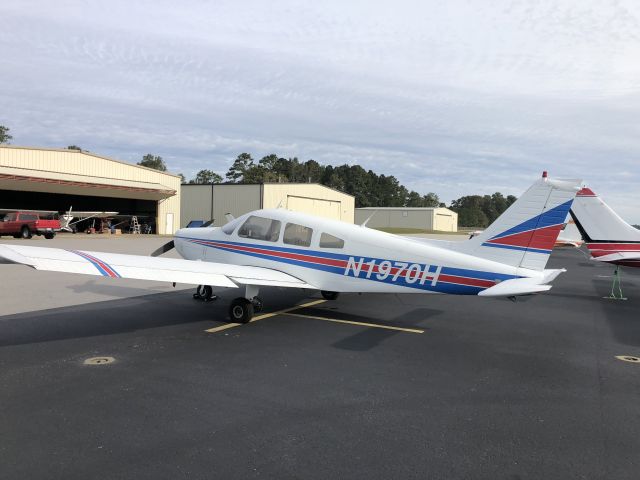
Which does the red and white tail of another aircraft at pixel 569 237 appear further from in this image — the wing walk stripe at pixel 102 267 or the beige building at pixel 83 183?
the beige building at pixel 83 183

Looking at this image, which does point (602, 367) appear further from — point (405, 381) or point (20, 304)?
point (20, 304)

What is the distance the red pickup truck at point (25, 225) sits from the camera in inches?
1230

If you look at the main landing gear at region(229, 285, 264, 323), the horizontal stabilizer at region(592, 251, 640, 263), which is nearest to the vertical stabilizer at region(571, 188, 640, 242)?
the horizontal stabilizer at region(592, 251, 640, 263)

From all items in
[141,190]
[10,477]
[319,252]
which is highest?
[141,190]

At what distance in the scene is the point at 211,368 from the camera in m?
6.10

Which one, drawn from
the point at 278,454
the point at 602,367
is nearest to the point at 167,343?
the point at 278,454

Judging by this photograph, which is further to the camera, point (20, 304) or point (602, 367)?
point (20, 304)

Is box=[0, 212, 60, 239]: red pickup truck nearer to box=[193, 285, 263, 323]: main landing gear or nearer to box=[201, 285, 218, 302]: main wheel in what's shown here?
box=[201, 285, 218, 302]: main wheel

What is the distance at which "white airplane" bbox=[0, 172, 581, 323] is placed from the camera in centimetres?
758

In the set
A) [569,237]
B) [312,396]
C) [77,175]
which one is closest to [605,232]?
[312,396]

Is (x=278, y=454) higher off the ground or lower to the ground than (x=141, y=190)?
lower

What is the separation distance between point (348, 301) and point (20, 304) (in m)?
7.28

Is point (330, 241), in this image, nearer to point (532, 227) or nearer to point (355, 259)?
point (355, 259)

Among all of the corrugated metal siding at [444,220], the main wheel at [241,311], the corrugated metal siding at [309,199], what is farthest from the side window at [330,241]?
the corrugated metal siding at [444,220]
